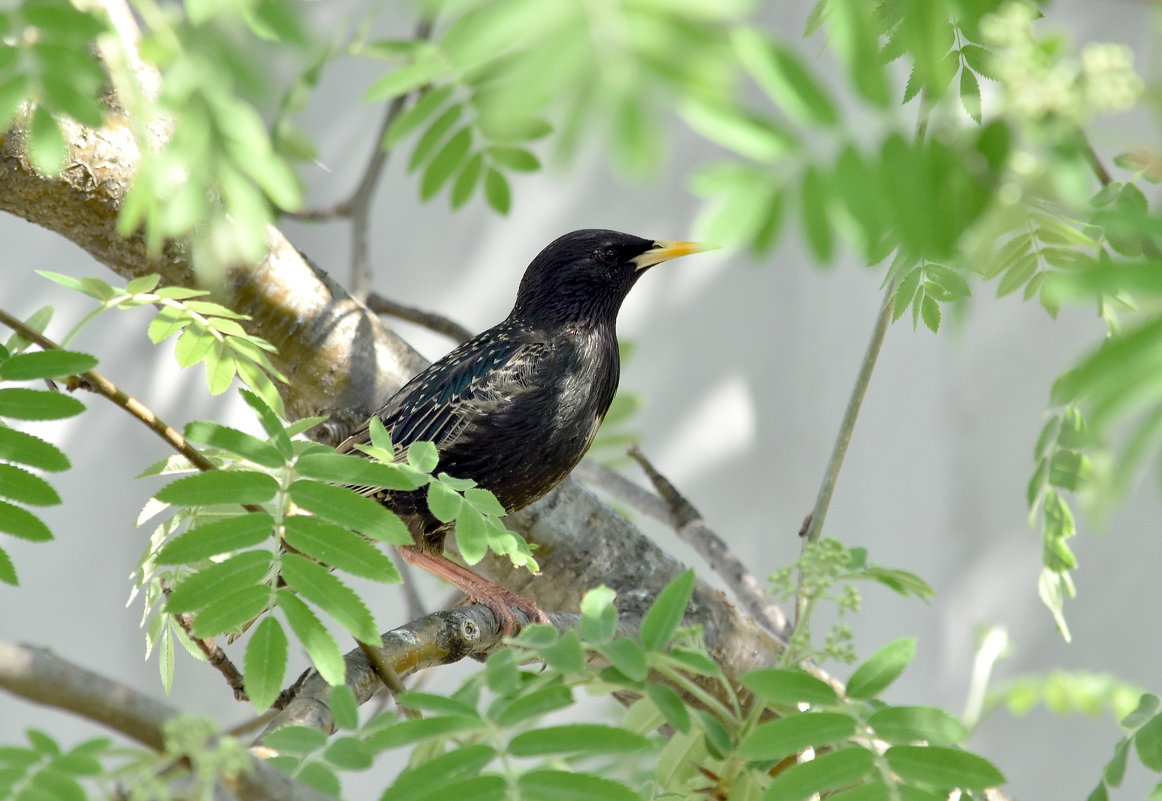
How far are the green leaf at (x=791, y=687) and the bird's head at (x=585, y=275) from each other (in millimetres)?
1060

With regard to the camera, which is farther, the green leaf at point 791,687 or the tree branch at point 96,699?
the green leaf at point 791,687

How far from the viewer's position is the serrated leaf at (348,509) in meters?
0.82

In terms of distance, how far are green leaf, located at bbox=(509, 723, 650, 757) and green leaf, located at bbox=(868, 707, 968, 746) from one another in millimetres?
214

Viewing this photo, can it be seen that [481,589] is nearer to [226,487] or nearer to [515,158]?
[515,158]

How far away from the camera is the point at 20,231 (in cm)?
328

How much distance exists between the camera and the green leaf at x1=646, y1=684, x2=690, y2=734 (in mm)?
819

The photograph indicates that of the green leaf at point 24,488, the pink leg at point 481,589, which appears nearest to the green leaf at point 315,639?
the green leaf at point 24,488

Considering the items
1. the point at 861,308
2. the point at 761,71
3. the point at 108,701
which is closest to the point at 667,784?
the point at 108,701

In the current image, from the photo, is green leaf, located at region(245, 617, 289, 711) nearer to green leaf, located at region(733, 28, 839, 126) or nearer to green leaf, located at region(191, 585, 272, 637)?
green leaf, located at region(191, 585, 272, 637)

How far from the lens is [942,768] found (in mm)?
786

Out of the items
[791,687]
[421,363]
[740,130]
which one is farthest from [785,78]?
[421,363]

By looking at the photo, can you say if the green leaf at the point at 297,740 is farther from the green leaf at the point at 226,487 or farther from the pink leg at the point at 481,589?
the pink leg at the point at 481,589

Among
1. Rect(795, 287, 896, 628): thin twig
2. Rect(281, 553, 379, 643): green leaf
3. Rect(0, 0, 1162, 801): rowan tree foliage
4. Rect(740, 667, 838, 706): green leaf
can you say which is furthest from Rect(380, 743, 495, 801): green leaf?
Rect(795, 287, 896, 628): thin twig

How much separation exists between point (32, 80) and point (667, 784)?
760 mm
